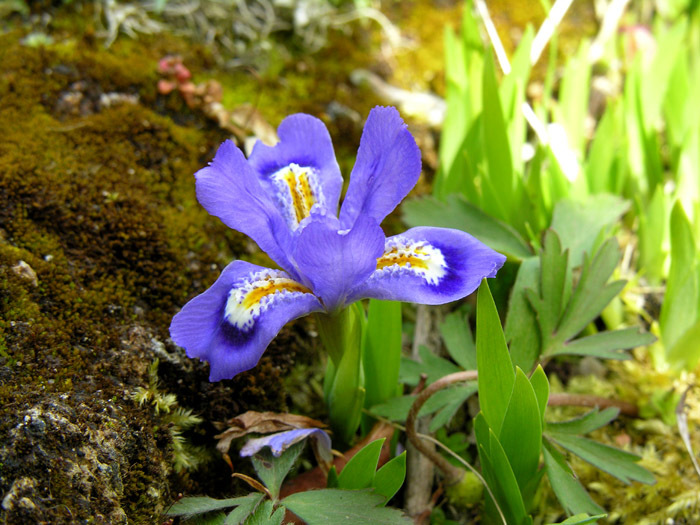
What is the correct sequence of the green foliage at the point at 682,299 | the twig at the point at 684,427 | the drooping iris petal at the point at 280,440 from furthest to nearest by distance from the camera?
the green foliage at the point at 682,299
the twig at the point at 684,427
the drooping iris petal at the point at 280,440

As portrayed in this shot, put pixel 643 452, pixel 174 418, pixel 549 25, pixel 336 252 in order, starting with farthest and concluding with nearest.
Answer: pixel 549 25, pixel 643 452, pixel 174 418, pixel 336 252

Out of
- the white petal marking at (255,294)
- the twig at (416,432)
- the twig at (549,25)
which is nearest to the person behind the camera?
the white petal marking at (255,294)

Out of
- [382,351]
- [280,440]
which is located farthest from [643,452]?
[280,440]

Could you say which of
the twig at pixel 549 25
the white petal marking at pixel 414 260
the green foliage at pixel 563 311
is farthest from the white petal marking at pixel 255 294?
the twig at pixel 549 25

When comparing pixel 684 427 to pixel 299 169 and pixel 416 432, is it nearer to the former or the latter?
pixel 416 432

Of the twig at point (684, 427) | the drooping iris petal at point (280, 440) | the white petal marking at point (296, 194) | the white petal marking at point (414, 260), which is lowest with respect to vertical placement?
the drooping iris petal at point (280, 440)

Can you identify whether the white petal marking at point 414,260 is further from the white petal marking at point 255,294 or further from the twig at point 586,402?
the twig at point 586,402

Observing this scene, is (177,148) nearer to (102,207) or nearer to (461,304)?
(102,207)

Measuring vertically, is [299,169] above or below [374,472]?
above

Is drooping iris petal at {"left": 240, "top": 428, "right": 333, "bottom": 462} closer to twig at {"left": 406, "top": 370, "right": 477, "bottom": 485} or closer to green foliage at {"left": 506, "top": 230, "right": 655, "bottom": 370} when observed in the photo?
twig at {"left": 406, "top": 370, "right": 477, "bottom": 485}
